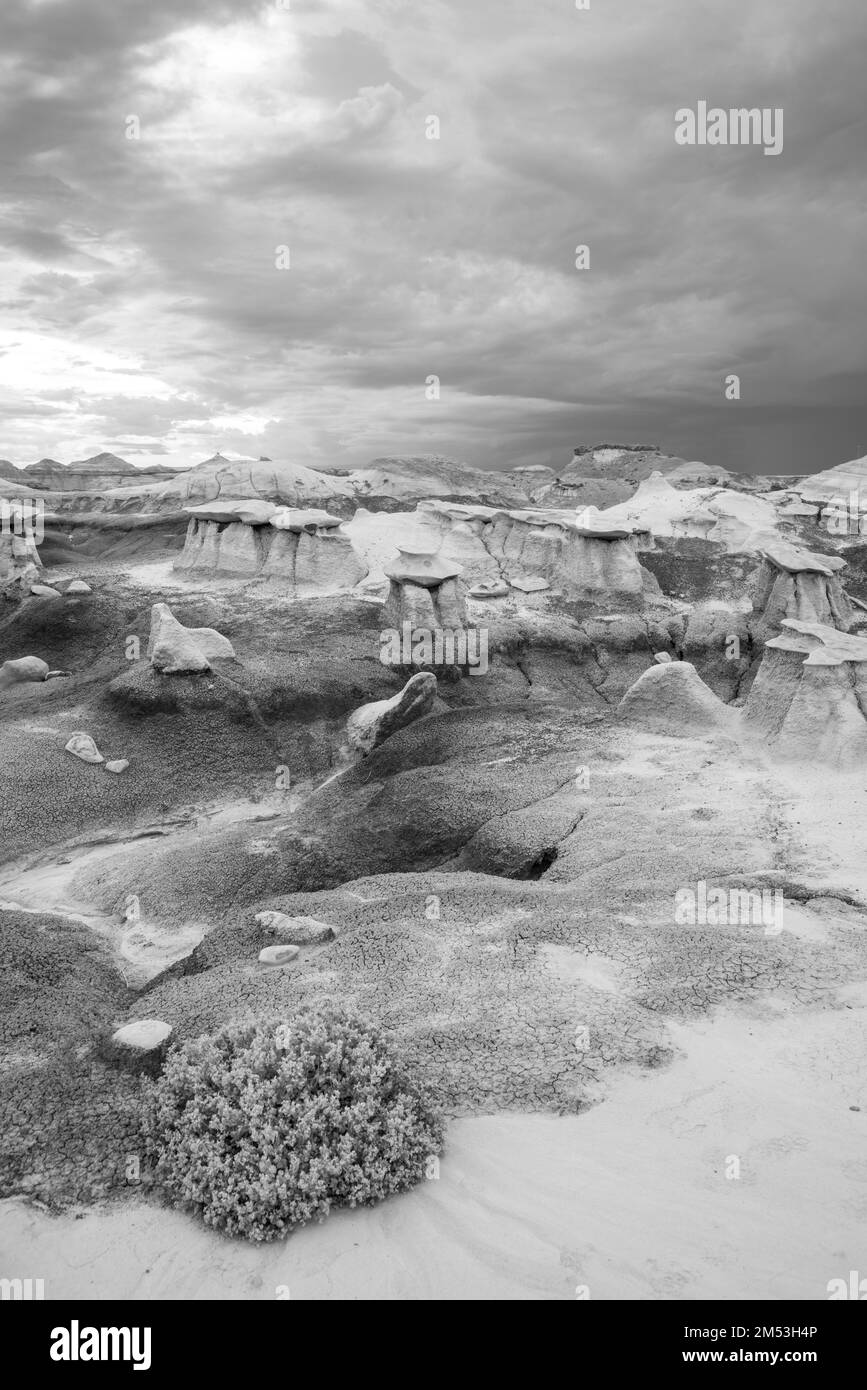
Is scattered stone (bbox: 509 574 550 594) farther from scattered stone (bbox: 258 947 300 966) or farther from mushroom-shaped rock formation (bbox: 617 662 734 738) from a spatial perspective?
scattered stone (bbox: 258 947 300 966)

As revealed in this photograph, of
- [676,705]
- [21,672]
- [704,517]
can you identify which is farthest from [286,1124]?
[704,517]

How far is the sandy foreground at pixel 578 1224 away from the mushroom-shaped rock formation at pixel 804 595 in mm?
26381

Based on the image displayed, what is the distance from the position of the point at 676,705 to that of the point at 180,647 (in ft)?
40.2

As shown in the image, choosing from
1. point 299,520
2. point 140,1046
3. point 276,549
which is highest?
point 299,520

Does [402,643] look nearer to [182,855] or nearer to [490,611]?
[490,611]

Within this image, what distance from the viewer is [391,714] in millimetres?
21172

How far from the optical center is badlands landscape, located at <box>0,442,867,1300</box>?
5719 mm

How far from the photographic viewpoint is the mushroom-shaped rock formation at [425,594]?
28.0 meters

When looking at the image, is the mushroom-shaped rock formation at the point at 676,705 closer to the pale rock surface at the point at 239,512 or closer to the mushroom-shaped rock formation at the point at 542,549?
the mushroom-shaped rock formation at the point at 542,549

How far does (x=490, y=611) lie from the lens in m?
31.8

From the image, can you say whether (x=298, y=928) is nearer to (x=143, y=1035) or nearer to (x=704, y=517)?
(x=143, y=1035)

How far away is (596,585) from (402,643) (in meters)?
10.0

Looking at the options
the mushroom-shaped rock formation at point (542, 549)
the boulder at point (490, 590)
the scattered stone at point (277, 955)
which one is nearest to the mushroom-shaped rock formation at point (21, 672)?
the boulder at point (490, 590)
